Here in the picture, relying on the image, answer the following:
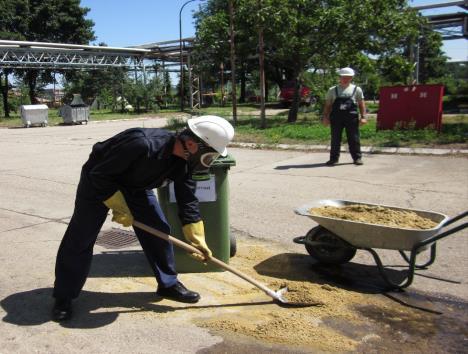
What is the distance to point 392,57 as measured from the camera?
17281 mm

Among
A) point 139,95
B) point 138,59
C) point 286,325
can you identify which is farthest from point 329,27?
point 138,59

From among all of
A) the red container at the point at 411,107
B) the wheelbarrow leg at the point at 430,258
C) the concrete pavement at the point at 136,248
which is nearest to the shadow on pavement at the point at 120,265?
the concrete pavement at the point at 136,248

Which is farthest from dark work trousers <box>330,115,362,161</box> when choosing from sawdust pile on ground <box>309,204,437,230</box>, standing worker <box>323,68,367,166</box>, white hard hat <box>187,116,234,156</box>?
white hard hat <box>187,116,234,156</box>

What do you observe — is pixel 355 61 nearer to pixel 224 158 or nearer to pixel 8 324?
pixel 224 158

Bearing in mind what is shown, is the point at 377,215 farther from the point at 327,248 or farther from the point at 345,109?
the point at 345,109

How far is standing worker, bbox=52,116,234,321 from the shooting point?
3.11m

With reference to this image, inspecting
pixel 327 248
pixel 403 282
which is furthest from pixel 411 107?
pixel 403 282

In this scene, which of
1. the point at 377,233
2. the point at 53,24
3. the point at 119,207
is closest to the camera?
the point at 119,207

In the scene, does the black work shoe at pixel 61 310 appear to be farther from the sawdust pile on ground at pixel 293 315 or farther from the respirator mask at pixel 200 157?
the respirator mask at pixel 200 157

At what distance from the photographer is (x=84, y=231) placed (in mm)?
3410

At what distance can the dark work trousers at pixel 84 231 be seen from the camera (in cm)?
339

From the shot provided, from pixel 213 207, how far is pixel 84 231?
1.10 m

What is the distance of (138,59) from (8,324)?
36.0 metres

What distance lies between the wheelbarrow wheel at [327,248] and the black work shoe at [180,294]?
1.20 m
